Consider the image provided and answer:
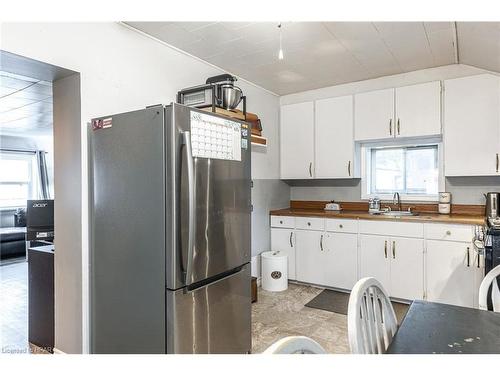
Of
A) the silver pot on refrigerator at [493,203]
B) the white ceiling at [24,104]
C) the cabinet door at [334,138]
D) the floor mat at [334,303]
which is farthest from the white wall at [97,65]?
the silver pot on refrigerator at [493,203]

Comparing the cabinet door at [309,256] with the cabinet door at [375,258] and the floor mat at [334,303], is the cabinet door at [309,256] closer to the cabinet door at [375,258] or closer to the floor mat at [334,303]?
the floor mat at [334,303]

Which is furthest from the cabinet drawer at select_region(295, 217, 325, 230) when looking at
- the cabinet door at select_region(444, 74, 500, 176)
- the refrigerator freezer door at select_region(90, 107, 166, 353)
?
the refrigerator freezer door at select_region(90, 107, 166, 353)

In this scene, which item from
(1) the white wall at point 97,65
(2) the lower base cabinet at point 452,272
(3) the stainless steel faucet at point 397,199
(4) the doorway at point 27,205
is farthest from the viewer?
(3) the stainless steel faucet at point 397,199

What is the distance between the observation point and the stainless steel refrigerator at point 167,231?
5.51 ft

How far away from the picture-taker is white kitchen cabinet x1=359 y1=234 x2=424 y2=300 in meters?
3.01

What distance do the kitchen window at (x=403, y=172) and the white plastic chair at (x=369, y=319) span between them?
105 inches

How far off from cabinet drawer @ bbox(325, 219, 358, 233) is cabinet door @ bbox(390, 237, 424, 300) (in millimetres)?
394

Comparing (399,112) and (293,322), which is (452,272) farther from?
(399,112)

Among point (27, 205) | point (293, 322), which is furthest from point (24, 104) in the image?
point (293, 322)

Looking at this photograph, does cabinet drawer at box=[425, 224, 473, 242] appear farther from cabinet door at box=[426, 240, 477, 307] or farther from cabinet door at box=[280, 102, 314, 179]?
cabinet door at box=[280, 102, 314, 179]

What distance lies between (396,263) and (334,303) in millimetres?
729

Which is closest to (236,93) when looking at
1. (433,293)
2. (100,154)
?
(100,154)

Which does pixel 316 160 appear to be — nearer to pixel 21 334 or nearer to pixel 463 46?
pixel 463 46
